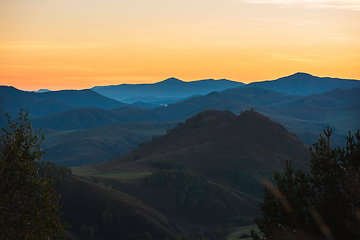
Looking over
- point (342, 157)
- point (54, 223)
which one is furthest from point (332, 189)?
point (54, 223)

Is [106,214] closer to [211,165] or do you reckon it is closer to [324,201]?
[324,201]

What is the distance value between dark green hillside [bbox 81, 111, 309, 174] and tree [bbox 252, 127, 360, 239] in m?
83.7

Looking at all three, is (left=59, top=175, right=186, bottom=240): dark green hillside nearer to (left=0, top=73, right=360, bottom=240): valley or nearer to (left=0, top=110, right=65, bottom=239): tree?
(left=0, top=73, right=360, bottom=240): valley

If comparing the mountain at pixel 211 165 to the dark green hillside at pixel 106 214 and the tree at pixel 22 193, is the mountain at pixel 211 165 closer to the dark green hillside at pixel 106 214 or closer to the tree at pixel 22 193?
the dark green hillside at pixel 106 214

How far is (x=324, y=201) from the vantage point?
18250 millimetres

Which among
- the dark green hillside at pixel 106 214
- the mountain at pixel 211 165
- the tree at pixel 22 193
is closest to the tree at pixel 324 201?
the tree at pixel 22 193

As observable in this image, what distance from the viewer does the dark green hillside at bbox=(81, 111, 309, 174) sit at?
10644cm

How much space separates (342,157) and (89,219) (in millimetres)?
46949

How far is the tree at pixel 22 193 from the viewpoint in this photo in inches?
629

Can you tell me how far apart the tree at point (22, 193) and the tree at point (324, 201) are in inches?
487

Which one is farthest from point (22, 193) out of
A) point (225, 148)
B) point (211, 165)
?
point (225, 148)

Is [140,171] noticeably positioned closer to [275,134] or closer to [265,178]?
[265,178]

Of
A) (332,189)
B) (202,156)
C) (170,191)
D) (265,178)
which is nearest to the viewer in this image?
(332,189)

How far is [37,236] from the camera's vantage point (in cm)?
1634
